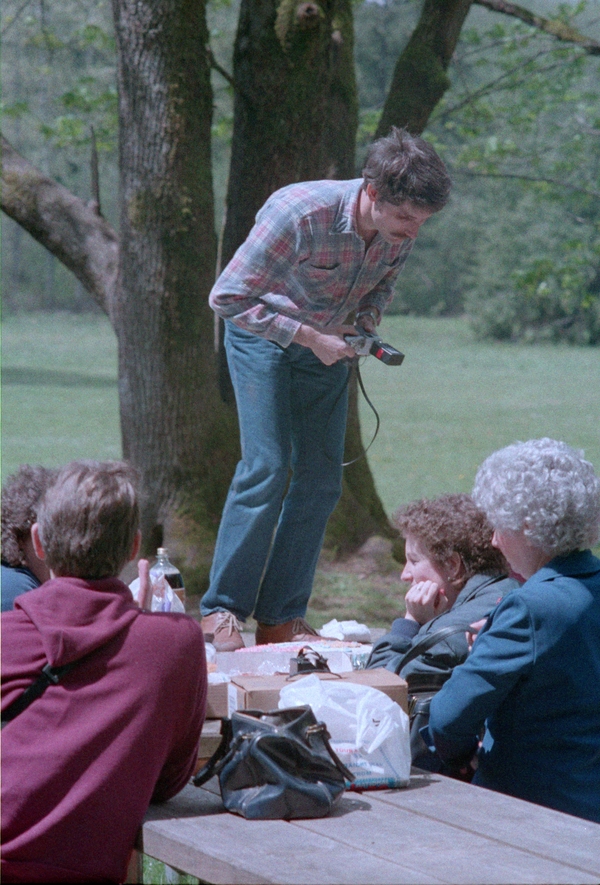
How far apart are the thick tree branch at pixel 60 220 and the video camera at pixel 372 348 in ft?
10.7

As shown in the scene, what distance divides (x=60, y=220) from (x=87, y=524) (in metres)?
4.93

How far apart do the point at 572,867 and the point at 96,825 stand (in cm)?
80

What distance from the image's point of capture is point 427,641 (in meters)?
2.64

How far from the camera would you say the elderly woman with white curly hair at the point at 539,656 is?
223cm

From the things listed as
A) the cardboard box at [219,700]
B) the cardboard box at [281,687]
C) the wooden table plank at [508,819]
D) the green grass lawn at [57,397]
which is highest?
the cardboard box at [281,687]

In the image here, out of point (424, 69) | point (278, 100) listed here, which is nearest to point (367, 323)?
point (278, 100)

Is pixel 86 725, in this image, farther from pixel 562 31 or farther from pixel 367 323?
pixel 562 31

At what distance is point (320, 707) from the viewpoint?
88.7 inches

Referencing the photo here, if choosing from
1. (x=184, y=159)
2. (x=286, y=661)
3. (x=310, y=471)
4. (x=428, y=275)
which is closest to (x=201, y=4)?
(x=184, y=159)

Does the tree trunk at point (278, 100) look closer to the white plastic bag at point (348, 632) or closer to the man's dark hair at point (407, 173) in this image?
the man's dark hair at point (407, 173)

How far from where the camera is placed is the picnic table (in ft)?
5.85

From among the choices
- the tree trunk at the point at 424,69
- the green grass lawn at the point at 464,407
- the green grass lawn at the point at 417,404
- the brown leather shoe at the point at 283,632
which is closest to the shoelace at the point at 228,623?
the brown leather shoe at the point at 283,632

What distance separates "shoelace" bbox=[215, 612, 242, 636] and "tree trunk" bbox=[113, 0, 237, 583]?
2.40 metres

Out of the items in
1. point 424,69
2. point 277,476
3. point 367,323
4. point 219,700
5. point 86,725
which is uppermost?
point 424,69
